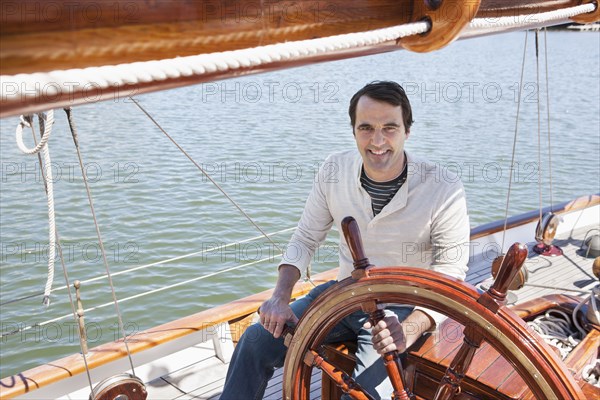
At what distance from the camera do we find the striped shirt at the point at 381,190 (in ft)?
5.81

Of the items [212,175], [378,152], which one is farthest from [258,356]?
[212,175]

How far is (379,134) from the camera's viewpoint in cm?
→ 170

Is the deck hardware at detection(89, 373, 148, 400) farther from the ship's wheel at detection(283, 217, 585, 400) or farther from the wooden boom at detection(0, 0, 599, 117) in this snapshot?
the wooden boom at detection(0, 0, 599, 117)

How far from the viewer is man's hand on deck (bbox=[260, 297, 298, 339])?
1.62 metres

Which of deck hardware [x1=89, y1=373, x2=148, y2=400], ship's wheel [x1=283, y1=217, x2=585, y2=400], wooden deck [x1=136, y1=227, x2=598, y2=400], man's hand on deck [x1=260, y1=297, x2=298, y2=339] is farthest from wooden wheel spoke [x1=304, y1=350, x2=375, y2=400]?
wooden deck [x1=136, y1=227, x2=598, y2=400]

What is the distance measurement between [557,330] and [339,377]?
1048 mm

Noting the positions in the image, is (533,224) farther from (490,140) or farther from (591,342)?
(490,140)

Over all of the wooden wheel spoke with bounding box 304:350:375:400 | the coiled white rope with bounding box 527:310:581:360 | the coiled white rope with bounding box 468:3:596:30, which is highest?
the coiled white rope with bounding box 468:3:596:30

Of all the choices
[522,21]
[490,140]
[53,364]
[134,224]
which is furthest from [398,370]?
[490,140]

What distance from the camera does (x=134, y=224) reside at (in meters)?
6.12

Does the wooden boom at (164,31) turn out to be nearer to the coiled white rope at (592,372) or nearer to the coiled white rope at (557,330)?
the coiled white rope at (592,372)

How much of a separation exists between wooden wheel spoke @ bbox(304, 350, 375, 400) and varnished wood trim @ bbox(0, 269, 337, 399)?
1287 millimetres

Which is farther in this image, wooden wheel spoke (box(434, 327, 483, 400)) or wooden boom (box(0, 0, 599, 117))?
wooden wheel spoke (box(434, 327, 483, 400))

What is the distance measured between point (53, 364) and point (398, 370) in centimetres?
156
